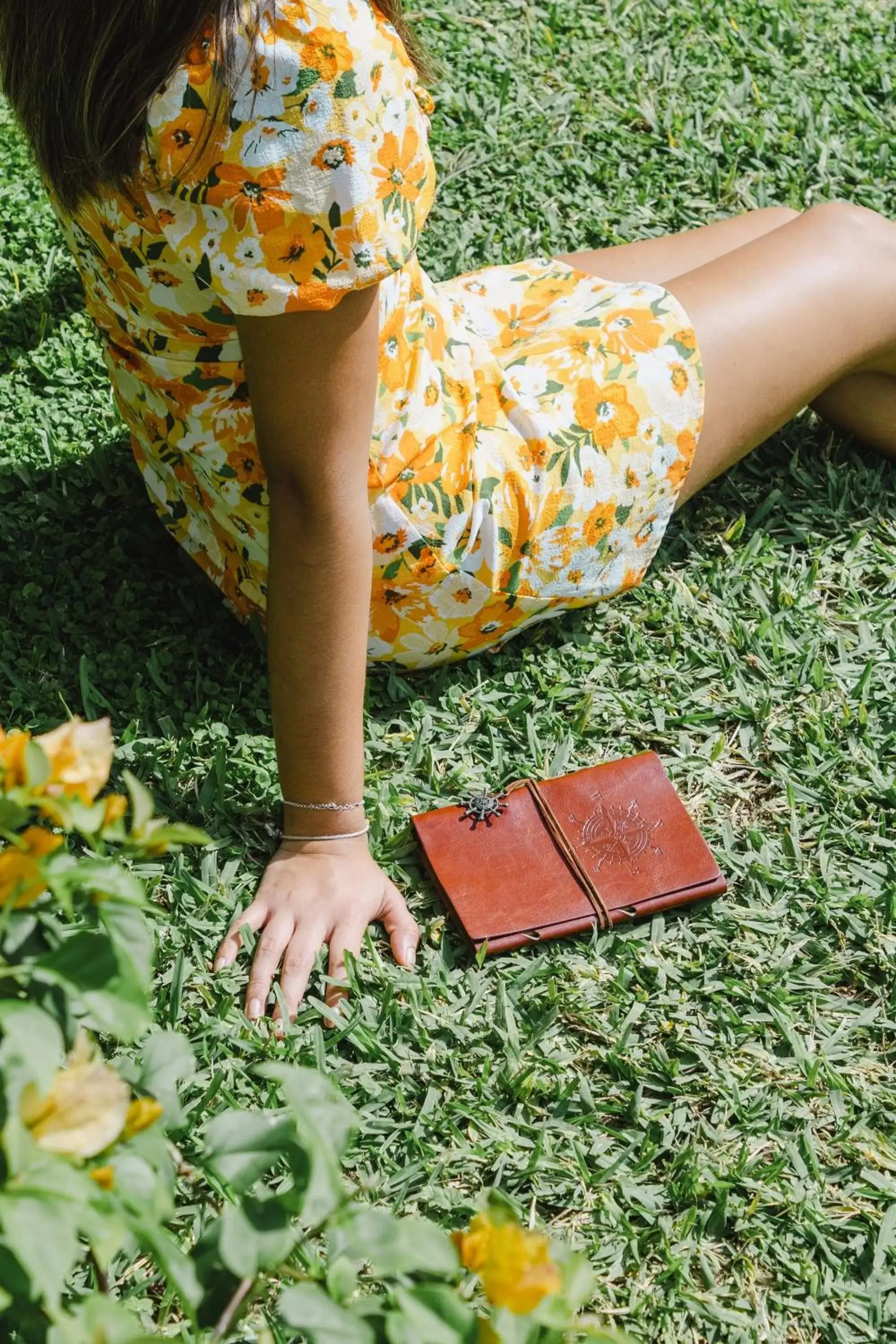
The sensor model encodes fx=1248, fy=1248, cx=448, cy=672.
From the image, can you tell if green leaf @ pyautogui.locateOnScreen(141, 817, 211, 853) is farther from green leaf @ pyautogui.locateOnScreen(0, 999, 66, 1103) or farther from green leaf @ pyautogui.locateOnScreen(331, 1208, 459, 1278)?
green leaf @ pyautogui.locateOnScreen(331, 1208, 459, 1278)

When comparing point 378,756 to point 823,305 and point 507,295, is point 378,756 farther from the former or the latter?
point 823,305

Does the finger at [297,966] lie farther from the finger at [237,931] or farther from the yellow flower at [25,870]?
the yellow flower at [25,870]

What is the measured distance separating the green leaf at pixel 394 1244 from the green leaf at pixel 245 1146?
0.22ft

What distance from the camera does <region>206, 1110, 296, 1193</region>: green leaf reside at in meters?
0.75

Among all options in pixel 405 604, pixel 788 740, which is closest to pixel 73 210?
pixel 405 604

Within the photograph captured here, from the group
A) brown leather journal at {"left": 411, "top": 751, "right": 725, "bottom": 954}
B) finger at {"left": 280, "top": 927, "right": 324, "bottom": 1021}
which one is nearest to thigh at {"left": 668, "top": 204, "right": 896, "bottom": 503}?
brown leather journal at {"left": 411, "top": 751, "right": 725, "bottom": 954}

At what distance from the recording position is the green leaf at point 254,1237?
0.69 meters

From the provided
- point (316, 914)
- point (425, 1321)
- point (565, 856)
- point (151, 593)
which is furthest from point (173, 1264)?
point (151, 593)

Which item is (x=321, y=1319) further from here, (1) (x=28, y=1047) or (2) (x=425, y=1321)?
(1) (x=28, y=1047)

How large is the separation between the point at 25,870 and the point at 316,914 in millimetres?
1190

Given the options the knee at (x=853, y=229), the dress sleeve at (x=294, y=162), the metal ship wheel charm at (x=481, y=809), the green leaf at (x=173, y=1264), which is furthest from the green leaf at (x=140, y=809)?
the knee at (x=853, y=229)

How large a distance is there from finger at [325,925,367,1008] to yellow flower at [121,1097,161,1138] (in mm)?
1104

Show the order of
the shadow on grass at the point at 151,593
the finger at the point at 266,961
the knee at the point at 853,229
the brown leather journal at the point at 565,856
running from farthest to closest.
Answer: the knee at the point at 853,229, the shadow on grass at the point at 151,593, the brown leather journal at the point at 565,856, the finger at the point at 266,961

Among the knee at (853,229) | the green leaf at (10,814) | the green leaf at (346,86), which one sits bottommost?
the knee at (853,229)
